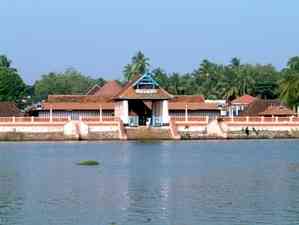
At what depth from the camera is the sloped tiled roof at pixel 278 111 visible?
104938 mm

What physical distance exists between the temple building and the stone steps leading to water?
68.5 inches

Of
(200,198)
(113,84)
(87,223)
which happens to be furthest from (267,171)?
(113,84)

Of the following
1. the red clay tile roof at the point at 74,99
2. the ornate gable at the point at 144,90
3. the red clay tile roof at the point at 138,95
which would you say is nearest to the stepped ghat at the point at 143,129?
the red clay tile roof at the point at 138,95

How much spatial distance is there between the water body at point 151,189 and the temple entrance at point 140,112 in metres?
32.0

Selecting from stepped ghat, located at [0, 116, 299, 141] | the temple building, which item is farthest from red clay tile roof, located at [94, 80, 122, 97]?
stepped ghat, located at [0, 116, 299, 141]

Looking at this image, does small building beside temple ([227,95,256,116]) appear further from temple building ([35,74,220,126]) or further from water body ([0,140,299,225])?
water body ([0,140,299,225])

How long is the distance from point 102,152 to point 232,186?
27758 mm

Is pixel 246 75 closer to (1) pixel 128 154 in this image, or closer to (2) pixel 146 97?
(2) pixel 146 97

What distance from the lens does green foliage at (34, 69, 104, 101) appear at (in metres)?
178

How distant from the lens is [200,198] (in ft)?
118

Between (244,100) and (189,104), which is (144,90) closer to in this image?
(189,104)

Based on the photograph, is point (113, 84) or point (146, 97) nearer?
point (146, 97)

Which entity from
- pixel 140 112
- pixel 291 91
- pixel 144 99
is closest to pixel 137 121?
pixel 140 112

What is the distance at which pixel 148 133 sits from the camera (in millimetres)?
91312
